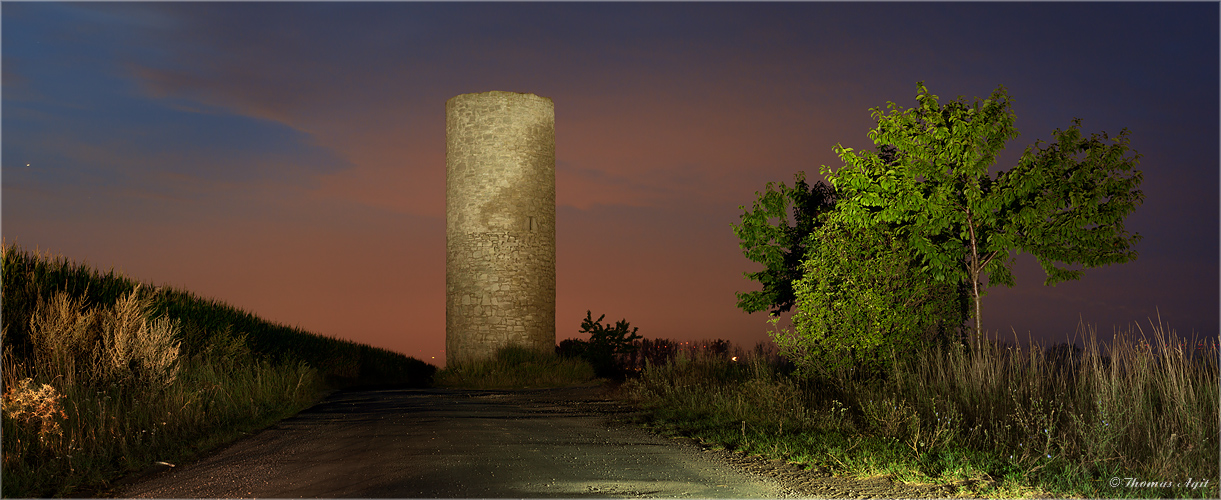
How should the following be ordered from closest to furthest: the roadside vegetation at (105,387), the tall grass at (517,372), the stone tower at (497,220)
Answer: the roadside vegetation at (105,387)
the tall grass at (517,372)
the stone tower at (497,220)

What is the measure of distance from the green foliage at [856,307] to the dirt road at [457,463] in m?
3.41

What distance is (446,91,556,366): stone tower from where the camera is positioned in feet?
72.4

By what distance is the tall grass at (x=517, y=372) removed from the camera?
1995 cm

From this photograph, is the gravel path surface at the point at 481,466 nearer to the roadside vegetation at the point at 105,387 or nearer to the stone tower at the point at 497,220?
the roadside vegetation at the point at 105,387

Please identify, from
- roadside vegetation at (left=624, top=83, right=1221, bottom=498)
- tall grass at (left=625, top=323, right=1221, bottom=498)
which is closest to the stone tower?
roadside vegetation at (left=624, top=83, right=1221, bottom=498)

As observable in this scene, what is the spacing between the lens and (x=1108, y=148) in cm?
1438

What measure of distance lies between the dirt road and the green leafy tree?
6.16 metres

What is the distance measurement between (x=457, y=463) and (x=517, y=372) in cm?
1207

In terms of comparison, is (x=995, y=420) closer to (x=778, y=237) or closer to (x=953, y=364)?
(x=953, y=364)

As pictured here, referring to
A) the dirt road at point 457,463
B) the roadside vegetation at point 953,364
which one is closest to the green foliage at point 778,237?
the roadside vegetation at point 953,364

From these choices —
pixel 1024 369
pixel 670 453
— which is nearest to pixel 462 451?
pixel 670 453

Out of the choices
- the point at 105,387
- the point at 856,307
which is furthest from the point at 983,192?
the point at 105,387

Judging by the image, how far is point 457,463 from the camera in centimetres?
835

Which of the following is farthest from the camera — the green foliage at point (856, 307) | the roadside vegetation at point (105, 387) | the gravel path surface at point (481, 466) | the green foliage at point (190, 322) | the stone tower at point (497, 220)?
the stone tower at point (497, 220)
